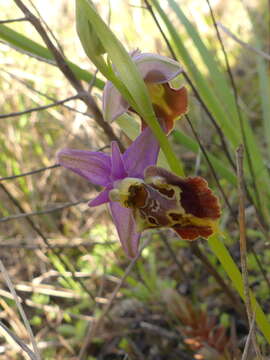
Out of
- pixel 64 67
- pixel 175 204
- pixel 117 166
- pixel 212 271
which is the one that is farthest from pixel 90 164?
pixel 212 271

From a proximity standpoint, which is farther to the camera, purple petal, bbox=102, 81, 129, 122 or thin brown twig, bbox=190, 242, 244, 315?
thin brown twig, bbox=190, 242, 244, 315

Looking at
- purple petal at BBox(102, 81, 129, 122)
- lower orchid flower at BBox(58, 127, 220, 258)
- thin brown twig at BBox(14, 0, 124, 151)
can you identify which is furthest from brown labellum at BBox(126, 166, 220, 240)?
thin brown twig at BBox(14, 0, 124, 151)

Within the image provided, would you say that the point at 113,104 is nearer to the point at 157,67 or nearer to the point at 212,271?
the point at 157,67

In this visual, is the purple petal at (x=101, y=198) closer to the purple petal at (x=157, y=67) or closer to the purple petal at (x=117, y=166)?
the purple petal at (x=117, y=166)

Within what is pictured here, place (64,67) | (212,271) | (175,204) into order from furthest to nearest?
(212,271), (64,67), (175,204)

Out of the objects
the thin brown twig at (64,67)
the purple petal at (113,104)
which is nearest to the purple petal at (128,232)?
the purple petal at (113,104)

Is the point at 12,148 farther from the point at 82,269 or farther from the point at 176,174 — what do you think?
the point at 176,174

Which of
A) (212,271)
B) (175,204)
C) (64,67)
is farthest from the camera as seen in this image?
(212,271)

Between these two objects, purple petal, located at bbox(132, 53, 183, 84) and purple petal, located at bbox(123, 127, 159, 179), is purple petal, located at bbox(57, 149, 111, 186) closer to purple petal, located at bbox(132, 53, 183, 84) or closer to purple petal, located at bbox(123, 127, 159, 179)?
purple petal, located at bbox(123, 127, 159, 179)
